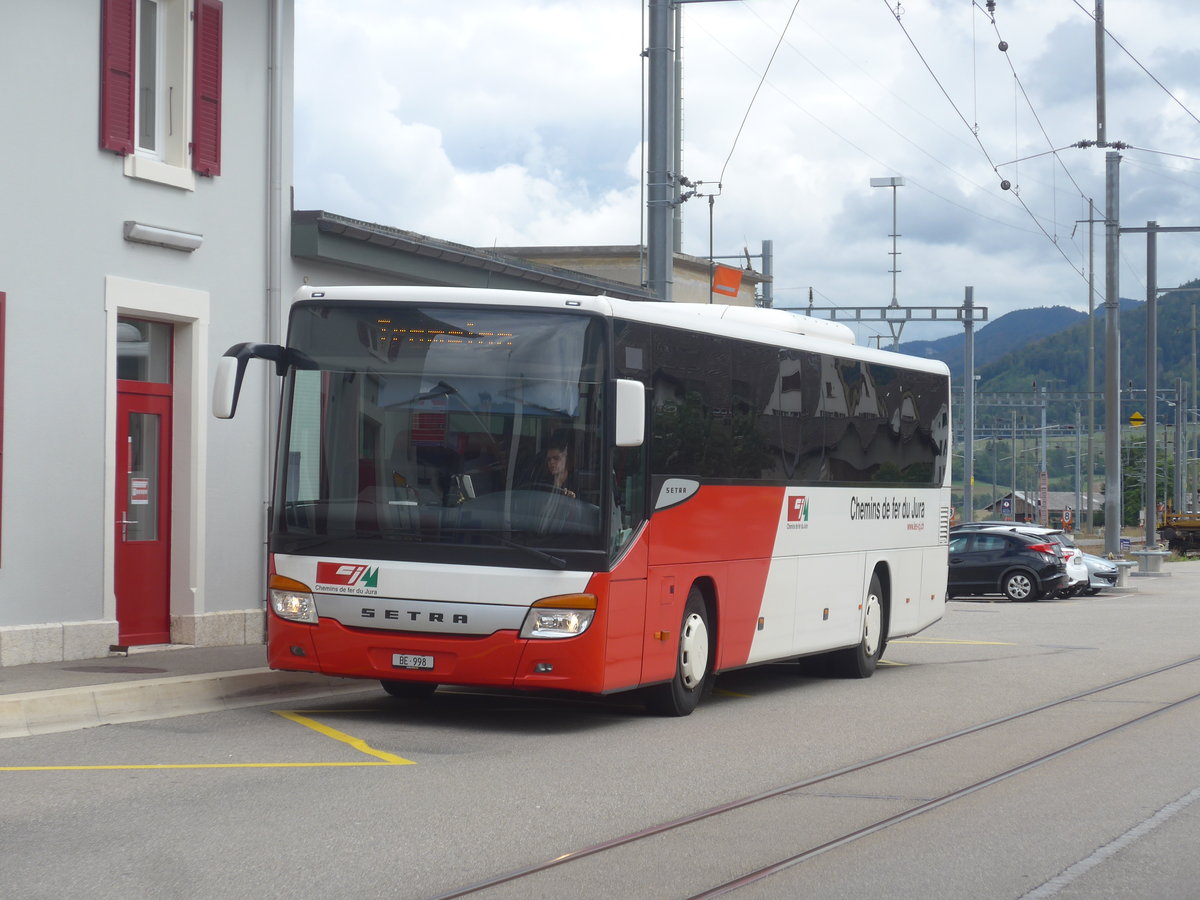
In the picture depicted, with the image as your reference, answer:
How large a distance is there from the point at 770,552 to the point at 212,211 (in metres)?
6.11

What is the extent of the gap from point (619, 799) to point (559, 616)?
2.42 m

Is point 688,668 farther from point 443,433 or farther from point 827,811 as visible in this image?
point 827,811

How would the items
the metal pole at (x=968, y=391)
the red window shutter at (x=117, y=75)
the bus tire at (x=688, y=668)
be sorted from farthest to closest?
the metal pole at (x=968, y=391) → the red window shutter at (x=117, y=75) → the bus tire at (x=688, y=668)

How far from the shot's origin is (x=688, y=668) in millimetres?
12312

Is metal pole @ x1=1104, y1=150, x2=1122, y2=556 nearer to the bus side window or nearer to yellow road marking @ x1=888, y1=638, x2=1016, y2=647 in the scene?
yellow road marking @ x1=888, y1=638, x2=1016, y2=647

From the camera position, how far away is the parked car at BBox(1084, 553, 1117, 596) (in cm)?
3469

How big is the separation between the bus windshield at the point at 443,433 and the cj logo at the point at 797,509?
126 inches

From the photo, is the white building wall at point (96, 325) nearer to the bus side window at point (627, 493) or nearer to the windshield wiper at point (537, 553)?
the windshield wiper at point (537, 553)

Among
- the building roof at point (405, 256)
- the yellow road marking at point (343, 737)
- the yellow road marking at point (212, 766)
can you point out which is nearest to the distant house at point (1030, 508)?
the building roof at point (405, 256)

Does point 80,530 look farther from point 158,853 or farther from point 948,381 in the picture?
point 948,381

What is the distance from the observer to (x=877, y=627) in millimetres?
16016

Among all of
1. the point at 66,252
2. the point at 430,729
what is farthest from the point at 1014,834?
the point at 66,252

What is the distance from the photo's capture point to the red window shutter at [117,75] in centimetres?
1412

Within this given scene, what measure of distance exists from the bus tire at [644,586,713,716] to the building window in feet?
20.5
